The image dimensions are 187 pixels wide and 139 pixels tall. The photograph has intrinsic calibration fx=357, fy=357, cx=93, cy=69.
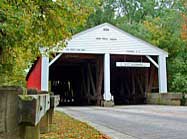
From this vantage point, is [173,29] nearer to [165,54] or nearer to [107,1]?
[165,54]

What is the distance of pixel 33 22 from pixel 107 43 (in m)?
16.9

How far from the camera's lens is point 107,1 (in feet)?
180

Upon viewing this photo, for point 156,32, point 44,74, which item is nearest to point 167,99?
point 44,74

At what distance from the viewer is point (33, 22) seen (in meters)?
7.96

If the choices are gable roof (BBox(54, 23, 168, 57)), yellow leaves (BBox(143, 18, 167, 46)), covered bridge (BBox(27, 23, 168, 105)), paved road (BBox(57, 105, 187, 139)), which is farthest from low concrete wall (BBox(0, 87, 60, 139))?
yellow leaves (BBox(143, 18, 167, 46))

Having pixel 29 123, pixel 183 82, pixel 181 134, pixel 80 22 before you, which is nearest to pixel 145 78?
pixel 183 82

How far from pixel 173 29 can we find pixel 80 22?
2835cm

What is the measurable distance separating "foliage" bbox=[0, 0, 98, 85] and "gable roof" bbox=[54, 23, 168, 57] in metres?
14.7

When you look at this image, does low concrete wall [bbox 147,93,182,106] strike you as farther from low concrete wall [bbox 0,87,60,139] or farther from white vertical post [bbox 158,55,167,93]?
low concrete wall [bbox 0,87,60,139]

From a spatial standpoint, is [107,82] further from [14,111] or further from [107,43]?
[14,111]

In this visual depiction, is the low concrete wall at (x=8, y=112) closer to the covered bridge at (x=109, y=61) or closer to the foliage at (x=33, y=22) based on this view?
the foliage at (x=33, y=22)

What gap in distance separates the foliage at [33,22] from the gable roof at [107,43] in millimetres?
14657

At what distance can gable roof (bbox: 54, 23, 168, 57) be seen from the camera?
24.1m

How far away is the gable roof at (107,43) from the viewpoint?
24.1m
